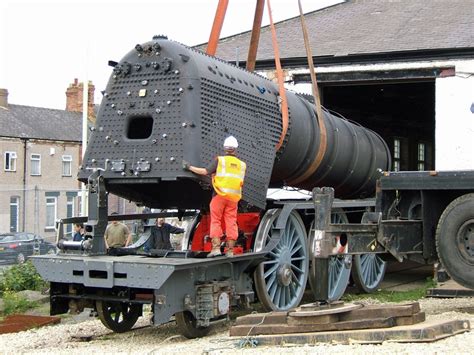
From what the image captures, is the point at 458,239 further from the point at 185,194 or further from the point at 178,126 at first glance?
the point at 185,194

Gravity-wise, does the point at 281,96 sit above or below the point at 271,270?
above

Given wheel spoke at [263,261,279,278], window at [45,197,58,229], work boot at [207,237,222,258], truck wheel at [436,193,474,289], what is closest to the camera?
truck wheel at [436,193,474,289]

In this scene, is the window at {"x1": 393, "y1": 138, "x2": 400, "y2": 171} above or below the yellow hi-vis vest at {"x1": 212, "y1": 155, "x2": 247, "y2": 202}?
above

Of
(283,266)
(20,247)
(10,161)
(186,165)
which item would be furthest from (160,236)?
(10,161)

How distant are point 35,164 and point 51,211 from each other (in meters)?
3.74

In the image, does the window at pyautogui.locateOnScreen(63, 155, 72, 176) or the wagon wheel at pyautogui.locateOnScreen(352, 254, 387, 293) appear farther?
the window at pyautogui.locateOnScreen(63, 155, 72, 176)

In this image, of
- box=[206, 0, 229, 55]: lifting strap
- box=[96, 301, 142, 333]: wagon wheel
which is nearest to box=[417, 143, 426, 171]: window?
box=[206, 0, 229, 55]: lifting strap

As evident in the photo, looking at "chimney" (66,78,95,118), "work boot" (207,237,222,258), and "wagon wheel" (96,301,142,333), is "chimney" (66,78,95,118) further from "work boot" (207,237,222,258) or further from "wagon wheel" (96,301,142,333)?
"work boot" (207,237,222,258)

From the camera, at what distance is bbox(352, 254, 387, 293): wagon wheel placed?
43.6 ft

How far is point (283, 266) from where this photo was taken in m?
10.7

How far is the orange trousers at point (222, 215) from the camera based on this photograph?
30.6 feet

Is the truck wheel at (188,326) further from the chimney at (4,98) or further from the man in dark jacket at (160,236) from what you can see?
the chimney at (4,98)

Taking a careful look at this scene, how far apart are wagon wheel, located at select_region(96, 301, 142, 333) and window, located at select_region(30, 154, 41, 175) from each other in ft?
103

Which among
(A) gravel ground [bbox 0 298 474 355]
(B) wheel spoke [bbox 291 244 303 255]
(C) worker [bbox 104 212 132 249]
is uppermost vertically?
(C) worker [bbox 104 212 132 249]
